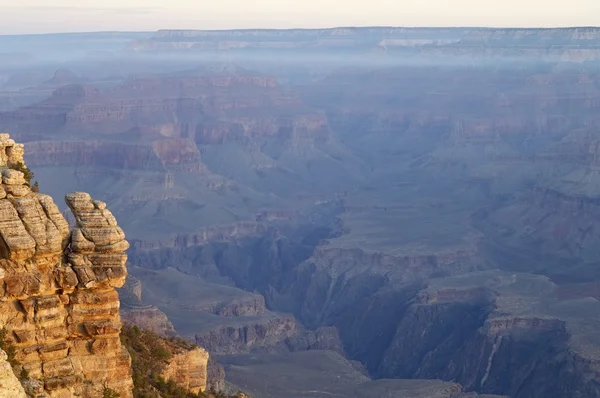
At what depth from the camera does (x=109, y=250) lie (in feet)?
59.3

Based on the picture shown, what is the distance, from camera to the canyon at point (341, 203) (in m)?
57.7

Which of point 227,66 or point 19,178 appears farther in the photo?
point 227,66

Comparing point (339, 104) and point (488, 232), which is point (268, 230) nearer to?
point (488, 232)

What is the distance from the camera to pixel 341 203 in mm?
112625

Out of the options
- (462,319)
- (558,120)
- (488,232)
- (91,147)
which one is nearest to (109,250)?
(462,319)

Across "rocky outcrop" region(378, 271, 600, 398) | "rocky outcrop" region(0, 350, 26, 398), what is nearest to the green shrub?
"rocky outcrop" region(0, 350, 26, 398)

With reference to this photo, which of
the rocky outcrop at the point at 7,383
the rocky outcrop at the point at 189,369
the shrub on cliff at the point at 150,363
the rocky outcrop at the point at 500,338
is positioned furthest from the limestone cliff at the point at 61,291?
the rocky outcrop at the point at 500,338

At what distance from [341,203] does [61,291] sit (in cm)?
9491

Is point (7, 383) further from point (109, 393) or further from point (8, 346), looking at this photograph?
point (109, 393)

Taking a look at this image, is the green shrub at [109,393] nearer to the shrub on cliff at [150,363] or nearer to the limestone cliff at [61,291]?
the limestone cliff at [61,291]

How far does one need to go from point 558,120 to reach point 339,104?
116 feet

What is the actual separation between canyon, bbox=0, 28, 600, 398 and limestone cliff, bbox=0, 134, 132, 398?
6 cm

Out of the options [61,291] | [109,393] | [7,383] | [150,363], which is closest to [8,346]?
[61,291]

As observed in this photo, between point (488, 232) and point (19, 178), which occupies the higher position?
point (19, 178)
